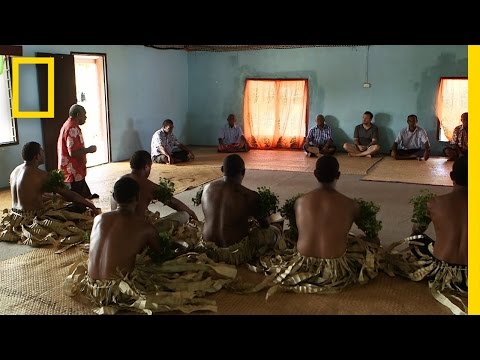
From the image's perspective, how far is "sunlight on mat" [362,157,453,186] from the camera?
7627mm

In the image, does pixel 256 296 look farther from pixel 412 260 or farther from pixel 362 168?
pixel 362 168

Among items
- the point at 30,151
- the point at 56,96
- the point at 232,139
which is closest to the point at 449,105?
the point at 232,139

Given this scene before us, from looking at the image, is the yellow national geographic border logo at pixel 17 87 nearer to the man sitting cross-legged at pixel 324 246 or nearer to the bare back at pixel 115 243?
the bare back at pixel 115 243

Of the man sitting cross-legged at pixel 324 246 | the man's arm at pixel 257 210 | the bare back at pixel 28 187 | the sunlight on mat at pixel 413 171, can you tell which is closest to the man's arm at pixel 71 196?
the bare back at pixel 28 187

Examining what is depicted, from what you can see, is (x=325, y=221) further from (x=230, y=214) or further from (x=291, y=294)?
(x=230, y=214)

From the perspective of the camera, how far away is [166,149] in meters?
9.69

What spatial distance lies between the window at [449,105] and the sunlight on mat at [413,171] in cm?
90

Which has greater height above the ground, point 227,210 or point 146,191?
point 146,191

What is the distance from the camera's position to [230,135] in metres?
11.3

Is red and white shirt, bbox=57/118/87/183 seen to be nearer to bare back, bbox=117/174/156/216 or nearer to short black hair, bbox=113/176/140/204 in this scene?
bare back, bbox=117/174/156/216

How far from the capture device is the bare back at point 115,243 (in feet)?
11.0

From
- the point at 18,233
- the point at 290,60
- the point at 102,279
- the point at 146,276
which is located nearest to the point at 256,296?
the point at 146,276

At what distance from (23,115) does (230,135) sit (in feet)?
15.1

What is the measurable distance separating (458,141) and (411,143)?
827 millimetres
